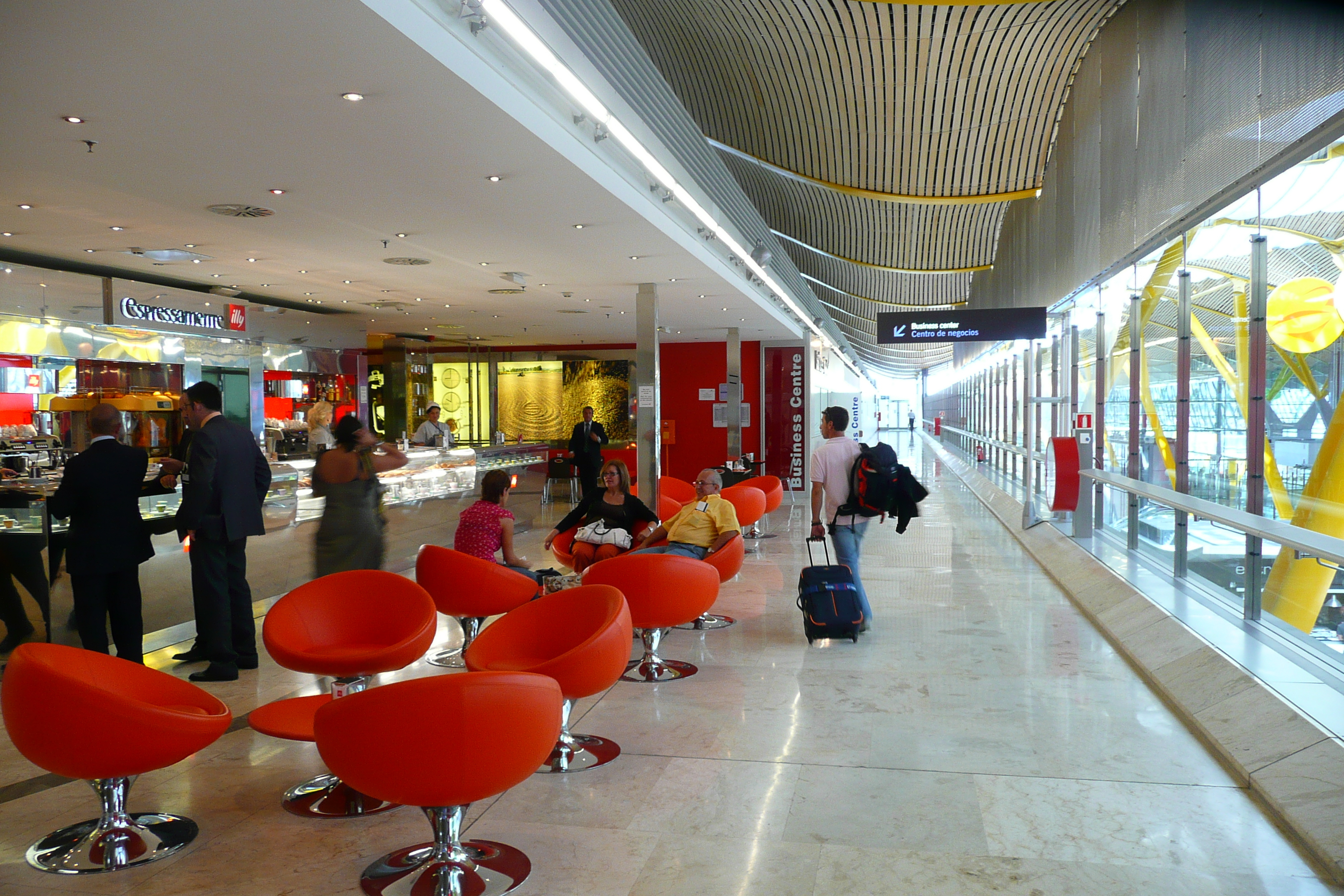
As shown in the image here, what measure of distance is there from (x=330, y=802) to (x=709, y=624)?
3696 mm

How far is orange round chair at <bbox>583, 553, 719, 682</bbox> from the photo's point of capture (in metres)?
5.46

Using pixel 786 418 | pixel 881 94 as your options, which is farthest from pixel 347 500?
pixel 786 418

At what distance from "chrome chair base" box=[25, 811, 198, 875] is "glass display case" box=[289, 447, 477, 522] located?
15.2 feet

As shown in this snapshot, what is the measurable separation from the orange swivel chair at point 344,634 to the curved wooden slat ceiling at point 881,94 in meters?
8.06

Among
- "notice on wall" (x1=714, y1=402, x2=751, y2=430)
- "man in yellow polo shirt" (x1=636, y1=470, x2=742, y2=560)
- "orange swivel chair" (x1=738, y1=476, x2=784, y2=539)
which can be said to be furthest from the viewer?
"notice on wall" (x1=714, y1=402, x2=751, y2=430)

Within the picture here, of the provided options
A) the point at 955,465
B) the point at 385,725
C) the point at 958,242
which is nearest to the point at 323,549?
the point at 385,725

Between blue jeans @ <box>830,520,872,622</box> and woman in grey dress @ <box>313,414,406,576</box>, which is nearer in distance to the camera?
woman in grey dress @ <box>313,414,406,576</box>

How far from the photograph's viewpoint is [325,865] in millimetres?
3311

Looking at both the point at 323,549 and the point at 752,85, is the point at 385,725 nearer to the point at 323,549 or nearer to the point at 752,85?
the point at 323,549

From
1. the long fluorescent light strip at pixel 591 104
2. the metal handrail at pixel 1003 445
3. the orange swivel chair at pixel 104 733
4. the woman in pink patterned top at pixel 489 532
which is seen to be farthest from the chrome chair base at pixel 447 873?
the metal handrail at pixel 1003 445

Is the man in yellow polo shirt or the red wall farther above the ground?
the red wall

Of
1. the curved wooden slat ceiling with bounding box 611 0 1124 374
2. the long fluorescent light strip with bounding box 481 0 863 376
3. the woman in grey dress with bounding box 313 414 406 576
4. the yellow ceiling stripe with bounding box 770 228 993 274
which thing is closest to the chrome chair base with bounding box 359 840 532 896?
the woman in grey dress with bounding box 313 414 406 576

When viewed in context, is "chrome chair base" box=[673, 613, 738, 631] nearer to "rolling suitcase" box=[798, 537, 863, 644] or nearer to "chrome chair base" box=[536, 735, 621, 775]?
"rolling suitcase" box=[798, 537, 863, 644]

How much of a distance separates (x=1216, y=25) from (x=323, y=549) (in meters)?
6.23
